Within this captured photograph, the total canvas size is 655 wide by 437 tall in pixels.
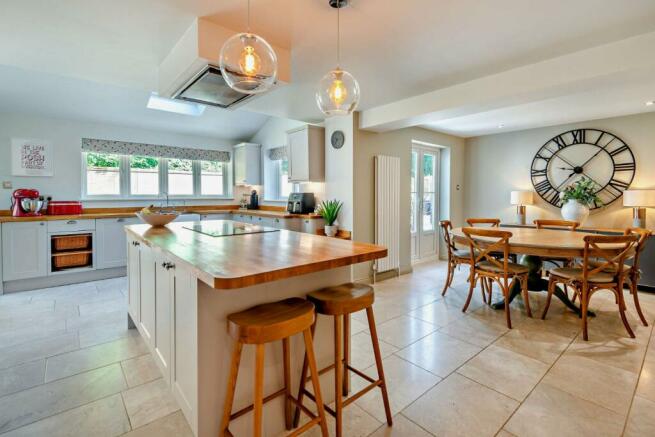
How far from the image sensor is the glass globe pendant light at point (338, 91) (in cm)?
198

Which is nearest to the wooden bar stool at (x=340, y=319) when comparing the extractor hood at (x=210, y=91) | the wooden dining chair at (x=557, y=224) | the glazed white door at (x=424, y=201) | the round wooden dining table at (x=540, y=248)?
the extractor hood at (x=210, y=91)

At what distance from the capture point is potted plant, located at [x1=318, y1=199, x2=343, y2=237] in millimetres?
4191

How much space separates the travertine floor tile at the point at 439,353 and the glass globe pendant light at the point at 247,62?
2098 mm

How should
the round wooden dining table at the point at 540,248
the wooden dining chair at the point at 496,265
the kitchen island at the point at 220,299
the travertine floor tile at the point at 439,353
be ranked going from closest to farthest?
the kitchen island at the point at 220,299 → the travertine floor tile at the point at 439,353 → the round wooden dining table at the point at 540,248 → the wooden dining chair at the point at 496,265

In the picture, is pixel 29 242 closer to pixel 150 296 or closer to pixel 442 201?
pixel 150 296

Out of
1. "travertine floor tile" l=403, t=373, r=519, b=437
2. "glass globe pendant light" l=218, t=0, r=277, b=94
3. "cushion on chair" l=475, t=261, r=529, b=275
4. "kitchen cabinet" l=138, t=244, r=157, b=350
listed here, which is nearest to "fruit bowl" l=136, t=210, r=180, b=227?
"kitchen cabinet" l=138, t=244, r=157, b=350

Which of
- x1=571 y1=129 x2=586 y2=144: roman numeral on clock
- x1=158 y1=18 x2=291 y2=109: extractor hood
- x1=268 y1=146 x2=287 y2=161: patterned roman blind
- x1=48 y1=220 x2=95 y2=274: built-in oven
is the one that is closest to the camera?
x1=158 y1=18 x2=291 y2=109: extractor hood

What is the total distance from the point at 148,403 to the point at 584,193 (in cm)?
547

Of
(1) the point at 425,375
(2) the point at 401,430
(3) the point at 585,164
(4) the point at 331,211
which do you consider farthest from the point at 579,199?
(2) the point at 401,430

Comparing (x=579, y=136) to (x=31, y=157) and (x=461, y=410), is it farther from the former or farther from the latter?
(x=31, y=157)

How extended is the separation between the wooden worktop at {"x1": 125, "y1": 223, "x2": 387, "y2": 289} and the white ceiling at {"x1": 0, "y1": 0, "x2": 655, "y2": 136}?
1.41 m

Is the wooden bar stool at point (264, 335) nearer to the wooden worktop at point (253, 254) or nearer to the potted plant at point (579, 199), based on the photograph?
the wooden worktop at point (253, 254)

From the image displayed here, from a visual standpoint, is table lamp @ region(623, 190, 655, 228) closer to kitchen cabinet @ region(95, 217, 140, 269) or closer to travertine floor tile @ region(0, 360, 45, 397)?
travertine floor tile @ region(0, 360, 45, 397)

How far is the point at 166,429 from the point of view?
165cm
